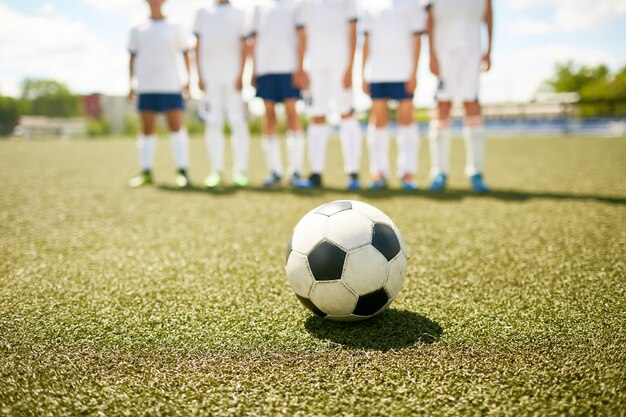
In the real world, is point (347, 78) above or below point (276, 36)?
below

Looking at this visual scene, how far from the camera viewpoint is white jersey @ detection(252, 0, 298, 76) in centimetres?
505

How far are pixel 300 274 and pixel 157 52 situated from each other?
458 centimetres

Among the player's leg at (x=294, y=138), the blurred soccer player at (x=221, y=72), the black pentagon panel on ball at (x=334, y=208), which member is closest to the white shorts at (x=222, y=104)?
the blurred soccer player at (x=221, y=72)

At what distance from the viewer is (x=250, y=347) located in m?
1.61

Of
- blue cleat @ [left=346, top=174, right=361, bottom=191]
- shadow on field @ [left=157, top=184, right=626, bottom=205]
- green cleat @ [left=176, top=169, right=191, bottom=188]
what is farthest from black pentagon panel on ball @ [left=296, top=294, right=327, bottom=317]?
green cleat @ [left=176, top=169, right=191, bottom=188]

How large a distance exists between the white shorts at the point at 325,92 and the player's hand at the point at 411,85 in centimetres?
62

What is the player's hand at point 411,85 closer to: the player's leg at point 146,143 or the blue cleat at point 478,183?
the blue cleat at point 478,183

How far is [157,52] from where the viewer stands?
17.9 ft

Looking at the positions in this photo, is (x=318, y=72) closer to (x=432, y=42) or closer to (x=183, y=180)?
(x=432, y=42)

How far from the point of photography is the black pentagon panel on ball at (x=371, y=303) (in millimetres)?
1719

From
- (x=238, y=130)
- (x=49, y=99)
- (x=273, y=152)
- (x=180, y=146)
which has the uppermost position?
(x=49, y=99)

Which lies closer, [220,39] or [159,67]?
[220,39]

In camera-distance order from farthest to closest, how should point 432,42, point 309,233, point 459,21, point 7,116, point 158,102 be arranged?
point 7,116
point 158,102
point 432,42
point 459,21
point 309,233

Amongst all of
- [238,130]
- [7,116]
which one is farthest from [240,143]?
[7,116]
